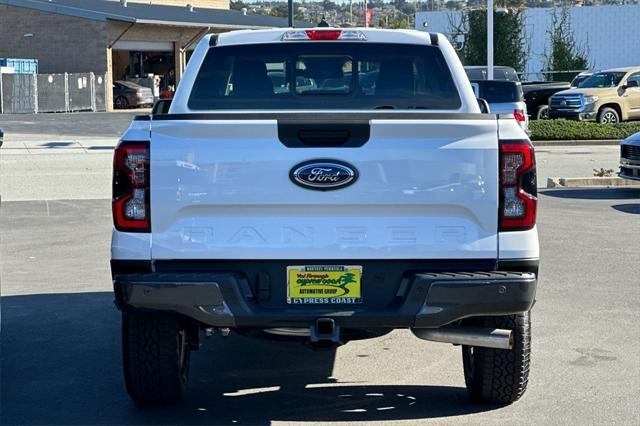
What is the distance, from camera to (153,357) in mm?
5910

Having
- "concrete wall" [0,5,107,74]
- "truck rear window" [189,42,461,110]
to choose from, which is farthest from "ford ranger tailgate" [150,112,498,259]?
"concrete wall" [0,5,107,74]

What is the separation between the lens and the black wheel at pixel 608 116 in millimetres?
31328

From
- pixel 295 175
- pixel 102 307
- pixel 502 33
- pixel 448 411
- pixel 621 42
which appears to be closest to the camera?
pixel 295 175

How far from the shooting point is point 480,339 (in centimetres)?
564

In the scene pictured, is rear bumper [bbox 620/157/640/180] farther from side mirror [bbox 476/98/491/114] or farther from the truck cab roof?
the truck cab roof

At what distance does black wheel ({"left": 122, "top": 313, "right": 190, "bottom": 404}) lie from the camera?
19.2 feet

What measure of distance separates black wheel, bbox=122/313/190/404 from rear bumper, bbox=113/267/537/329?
312mm

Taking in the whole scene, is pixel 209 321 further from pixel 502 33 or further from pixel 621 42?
pixel 621 42

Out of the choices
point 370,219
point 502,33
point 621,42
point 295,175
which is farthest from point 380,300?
point 621,42

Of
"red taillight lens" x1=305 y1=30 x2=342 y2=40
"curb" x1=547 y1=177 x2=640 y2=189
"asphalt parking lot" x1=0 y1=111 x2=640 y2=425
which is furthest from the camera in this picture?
"curb" x1=547 y1=177 x2=640 y2=189

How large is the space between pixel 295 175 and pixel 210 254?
1.83ft

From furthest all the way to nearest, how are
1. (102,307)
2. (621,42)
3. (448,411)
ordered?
(621,42) → (102,307) → (448,411)

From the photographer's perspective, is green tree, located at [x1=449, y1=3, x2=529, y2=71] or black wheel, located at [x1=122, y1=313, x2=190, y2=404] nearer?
black wheel, located at [x1=122, y1=313, x2=190, y2=404]

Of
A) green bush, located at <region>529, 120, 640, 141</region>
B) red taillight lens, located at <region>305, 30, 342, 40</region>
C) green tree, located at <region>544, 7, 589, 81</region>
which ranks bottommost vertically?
green bush, located at <region>529, 120, 640, 141</region>
